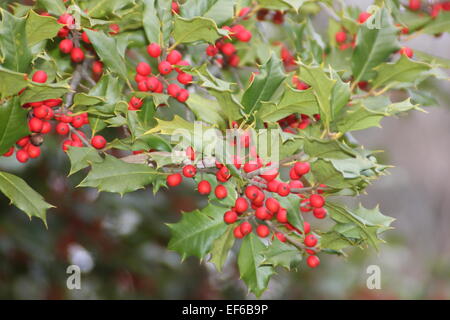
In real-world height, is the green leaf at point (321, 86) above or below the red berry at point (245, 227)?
above

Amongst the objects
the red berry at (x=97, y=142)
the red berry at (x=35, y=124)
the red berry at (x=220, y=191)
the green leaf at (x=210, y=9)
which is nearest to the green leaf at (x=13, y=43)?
the red berry at (x=35, y=124)

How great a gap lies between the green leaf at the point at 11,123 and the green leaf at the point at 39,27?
144 mm

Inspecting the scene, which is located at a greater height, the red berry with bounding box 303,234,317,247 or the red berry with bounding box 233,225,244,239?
the red berry with bounding box 233,225,244,239

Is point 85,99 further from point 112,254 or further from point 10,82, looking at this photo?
point 112,254

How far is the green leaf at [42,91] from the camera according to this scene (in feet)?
3.39

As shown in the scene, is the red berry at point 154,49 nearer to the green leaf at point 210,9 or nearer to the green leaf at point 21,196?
the green leaf at point 210,9

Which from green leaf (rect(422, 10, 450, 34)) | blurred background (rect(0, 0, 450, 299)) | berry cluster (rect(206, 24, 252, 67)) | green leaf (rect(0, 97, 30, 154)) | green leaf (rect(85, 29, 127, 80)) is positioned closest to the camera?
green leaf (rect(0, 97, 30, 154))

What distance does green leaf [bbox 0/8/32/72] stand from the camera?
1.04 meters

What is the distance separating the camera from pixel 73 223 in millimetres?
2867

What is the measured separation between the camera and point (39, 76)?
111 cm

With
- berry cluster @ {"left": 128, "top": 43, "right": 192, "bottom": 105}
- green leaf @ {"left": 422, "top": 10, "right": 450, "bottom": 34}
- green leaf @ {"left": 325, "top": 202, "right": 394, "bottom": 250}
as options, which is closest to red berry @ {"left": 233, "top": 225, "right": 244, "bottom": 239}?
green leaf @ {"left": 325, "top": 202, "right": 394, "bottom": 250}

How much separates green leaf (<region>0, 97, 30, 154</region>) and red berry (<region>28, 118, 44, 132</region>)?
0.05 metres

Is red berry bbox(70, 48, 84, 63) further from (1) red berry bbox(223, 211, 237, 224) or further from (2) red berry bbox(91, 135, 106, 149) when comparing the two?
(1) red berry bbox(223, 211, 237, 224)

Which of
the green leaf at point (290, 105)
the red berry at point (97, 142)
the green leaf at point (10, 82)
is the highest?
the green leaf at point (10, 82)
